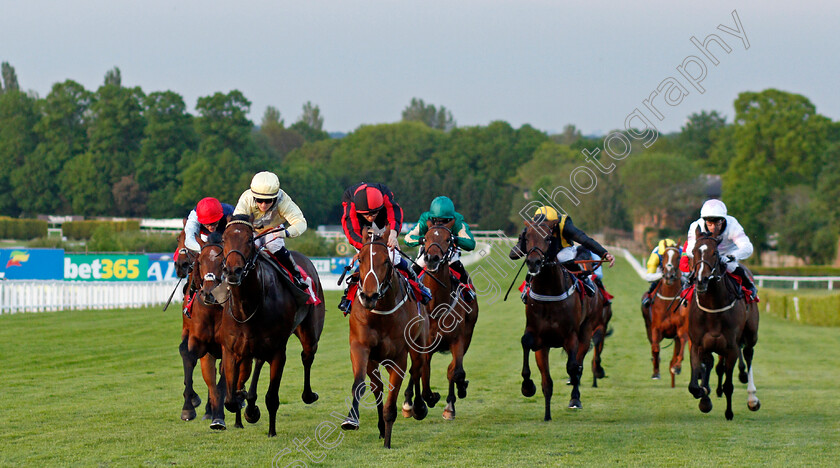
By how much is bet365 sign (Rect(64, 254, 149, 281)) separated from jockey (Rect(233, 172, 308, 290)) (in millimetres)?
20450

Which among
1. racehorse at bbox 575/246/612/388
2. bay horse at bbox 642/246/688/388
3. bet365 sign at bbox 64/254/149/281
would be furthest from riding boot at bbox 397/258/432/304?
bet365 sign at bbox 64/254/149/281

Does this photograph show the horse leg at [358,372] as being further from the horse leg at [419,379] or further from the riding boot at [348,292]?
the horse leg at [419,379]

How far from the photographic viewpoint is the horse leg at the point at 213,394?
7.46 meters

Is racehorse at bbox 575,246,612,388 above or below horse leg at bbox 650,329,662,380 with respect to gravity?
above

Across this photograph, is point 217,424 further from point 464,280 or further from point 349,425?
point 464,280

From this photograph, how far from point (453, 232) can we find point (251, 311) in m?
2.56

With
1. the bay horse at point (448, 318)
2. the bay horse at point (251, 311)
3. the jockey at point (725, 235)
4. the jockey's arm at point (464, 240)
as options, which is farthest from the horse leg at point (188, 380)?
the jockey at point (725, 235)

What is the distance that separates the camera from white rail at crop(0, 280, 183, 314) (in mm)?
23141

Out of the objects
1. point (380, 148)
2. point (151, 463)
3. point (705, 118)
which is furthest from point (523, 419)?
point (705, 118)

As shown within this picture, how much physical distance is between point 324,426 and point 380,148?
10390 cm

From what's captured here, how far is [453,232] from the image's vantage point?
31.2 feet

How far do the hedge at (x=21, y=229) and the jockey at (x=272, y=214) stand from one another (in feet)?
188

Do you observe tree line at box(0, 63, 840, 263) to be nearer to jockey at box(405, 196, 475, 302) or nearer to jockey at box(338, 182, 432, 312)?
jockey at box(405, 196, 475, 302)

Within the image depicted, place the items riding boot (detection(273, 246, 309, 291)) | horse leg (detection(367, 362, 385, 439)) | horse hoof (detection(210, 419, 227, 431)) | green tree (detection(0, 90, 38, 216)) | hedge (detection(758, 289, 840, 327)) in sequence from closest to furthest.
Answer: horse hoof (detection(210, 419, 227, 431)) → horse leg (detection(367, 362, 385, 439)) → riding boot (detection(273, 246, 309, 291)) → hedge (detection(758, 289, 840, 327)) → green tree (detection(0, 90, 38, 216))
